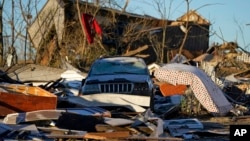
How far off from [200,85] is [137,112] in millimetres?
3590

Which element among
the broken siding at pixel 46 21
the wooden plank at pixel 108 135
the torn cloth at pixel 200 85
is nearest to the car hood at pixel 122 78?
the torn cloth at pixel 200 85

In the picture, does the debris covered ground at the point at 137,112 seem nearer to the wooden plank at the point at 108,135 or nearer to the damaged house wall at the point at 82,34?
the wooden plank at the point at 108,135

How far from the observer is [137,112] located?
11766mm

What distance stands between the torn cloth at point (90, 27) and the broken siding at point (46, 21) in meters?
5.32

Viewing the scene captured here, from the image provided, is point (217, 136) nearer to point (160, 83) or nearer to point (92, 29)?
point (160, 83)

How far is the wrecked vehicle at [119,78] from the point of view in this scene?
12.8 meters

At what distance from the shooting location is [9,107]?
11.1 meters

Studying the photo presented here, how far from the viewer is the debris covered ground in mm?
8742

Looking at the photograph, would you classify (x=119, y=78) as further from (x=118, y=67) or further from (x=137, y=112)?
(x=137, y=112)

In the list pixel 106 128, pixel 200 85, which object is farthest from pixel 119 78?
pixel 106 128

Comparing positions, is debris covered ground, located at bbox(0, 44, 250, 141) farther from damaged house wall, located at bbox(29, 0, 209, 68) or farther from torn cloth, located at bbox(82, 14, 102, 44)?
damaged house wall, located at bbox(29, 0, 209, 68)

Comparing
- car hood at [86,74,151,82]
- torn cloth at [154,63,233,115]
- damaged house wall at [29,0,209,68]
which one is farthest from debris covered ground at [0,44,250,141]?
damaged house wall at [29,0,209,68]

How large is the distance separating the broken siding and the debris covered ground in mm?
11245

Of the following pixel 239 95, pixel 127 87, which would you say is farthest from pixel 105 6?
pixel 127 87
